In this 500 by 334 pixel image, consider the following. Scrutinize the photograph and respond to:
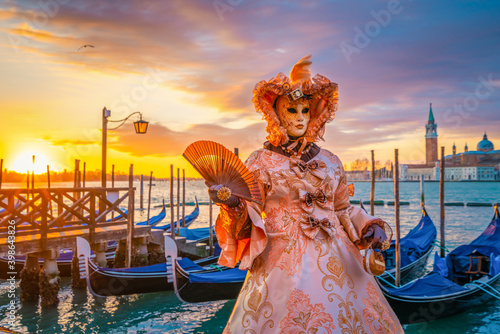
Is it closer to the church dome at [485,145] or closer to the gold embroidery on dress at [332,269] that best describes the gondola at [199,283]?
the gold embroidery on dress at [332,269]

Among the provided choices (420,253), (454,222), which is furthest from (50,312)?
(454,222)

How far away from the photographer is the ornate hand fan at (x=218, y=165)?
152 cm

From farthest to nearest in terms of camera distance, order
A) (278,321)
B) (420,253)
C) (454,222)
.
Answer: (454,222) → (420,253) → (278,321)

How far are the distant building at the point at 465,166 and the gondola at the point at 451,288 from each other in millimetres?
92995

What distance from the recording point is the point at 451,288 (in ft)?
19.3

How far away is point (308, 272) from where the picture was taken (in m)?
1.61

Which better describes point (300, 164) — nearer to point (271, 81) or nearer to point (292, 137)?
point (292, 137)

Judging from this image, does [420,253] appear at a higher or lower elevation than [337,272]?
lower

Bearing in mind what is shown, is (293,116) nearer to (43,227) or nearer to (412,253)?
(43,227)

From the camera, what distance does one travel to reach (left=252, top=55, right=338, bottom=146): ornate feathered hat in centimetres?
188

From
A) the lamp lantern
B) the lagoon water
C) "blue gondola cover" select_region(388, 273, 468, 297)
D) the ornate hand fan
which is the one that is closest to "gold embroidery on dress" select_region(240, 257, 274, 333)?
the ornate hand fan

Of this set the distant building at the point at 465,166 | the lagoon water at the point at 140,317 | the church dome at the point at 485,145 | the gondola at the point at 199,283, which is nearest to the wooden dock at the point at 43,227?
the lagoon water at the point at 140,317

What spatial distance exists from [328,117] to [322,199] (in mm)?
429

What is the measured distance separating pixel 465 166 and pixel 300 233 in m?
113
